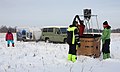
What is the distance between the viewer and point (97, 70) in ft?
28.8

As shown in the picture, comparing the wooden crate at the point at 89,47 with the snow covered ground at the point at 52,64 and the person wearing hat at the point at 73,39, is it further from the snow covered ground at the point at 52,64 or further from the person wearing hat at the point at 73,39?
the person wearing hat at the point at 73,39

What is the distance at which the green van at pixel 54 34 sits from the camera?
28141 mm

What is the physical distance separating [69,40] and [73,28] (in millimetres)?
557

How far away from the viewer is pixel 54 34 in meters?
28.9

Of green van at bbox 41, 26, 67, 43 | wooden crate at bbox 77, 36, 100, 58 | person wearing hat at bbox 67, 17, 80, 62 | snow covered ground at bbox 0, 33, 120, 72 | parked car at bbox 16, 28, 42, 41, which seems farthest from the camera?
parked car at bbox 16, 28, 42, 41

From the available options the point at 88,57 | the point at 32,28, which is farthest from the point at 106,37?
the point at 32,28

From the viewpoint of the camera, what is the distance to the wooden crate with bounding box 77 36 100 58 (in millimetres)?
12305

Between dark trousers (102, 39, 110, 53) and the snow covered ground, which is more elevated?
dark trousers (102, 39, 110, 53)

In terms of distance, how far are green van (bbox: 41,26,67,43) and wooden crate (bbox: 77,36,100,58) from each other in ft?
50.0

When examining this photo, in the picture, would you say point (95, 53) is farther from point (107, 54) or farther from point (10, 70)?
point (10, 70)

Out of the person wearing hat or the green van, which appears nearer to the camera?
the person wearing hat

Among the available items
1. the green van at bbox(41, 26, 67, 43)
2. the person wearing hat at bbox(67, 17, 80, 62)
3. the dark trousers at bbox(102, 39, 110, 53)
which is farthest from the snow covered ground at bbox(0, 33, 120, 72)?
the green van at bbox(41, 26, 67, 43)

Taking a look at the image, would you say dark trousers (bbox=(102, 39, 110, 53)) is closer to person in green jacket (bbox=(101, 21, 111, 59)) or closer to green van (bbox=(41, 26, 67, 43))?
person in green jacket (bbox=(101, 21, 111, 59))

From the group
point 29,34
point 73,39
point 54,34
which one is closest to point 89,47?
point 73,39
